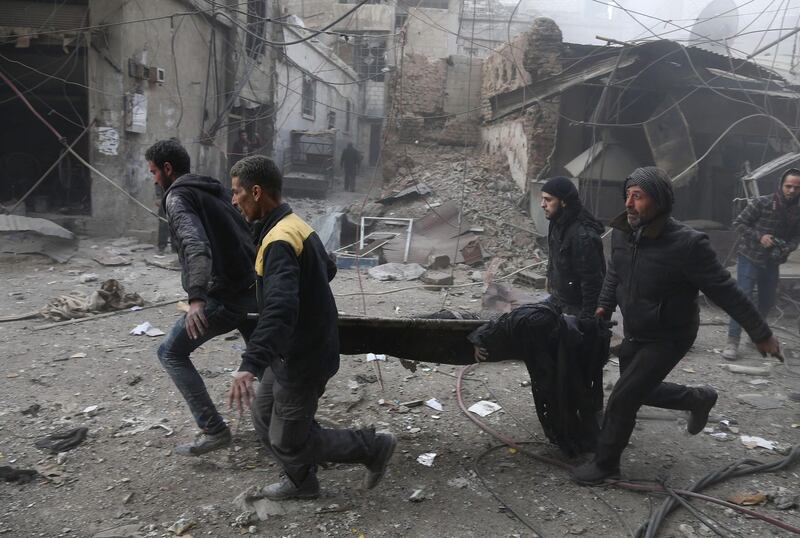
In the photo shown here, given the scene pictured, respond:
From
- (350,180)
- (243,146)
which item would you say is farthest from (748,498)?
(350,180)

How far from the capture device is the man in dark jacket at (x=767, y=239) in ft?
17.1

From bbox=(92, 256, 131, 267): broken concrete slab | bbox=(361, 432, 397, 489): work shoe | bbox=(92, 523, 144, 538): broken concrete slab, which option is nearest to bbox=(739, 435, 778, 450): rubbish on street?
bbox=(361, 432, 397, 489): work shoe

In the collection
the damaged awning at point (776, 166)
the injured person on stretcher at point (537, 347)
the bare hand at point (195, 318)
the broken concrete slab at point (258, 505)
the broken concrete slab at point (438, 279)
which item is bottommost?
the broken concrete slab at point (258, 505)

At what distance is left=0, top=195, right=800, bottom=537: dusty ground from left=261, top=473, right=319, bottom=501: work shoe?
54 mm

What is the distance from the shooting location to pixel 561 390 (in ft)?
10.3

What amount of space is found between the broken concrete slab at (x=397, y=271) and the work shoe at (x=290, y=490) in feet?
20.0

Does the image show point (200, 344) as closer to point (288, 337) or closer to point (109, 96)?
point (288, 337)

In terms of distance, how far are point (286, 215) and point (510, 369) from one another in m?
3.07

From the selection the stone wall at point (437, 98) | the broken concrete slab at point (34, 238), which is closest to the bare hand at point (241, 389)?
the broken concrete slab at point (34, 238)

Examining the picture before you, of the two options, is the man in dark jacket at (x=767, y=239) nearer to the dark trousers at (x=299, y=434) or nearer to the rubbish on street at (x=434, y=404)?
the rubbish on street at (x=434, y=404)

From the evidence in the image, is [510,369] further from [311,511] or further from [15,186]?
[15,186]

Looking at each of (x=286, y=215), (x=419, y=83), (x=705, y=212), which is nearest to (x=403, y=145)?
(x=419, y=83)

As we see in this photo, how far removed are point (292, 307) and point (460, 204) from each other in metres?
9.97

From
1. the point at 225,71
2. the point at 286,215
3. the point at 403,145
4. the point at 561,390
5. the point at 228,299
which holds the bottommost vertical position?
the point at 561,390
